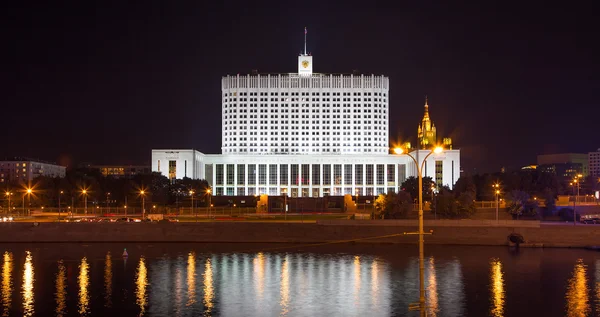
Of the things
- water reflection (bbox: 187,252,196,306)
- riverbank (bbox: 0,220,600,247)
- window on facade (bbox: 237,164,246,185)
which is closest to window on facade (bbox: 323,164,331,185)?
window on facade (bbox: 237,164,246,185)

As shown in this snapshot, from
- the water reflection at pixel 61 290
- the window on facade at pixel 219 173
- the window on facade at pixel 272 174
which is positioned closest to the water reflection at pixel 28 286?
the water reflection at pixel 61 290

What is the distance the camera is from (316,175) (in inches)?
7052

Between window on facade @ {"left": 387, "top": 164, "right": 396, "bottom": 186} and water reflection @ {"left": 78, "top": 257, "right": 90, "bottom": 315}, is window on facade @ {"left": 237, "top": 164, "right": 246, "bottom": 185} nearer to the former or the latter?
window on facade @ {"left": 387, "top": 164, "right": 396, "bottom": 186}

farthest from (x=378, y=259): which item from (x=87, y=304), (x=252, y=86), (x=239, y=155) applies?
(x=252, y=86)

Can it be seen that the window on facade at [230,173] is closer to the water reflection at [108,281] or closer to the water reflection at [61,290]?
the water reflection at [108,281]

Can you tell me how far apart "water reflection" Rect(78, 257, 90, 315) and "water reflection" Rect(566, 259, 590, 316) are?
31.2m

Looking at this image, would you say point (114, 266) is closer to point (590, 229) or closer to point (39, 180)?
point (590, 229)

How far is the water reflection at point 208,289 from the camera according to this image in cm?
4553

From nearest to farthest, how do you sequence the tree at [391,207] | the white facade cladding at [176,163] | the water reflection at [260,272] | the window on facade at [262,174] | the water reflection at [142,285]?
the water reflection at [142,285]
the water reflection at [260,272]
the tree at [391,207]
the white facade cladding at [176,163]
the window on facade at [262,174]

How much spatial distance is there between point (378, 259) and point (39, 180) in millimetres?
88710

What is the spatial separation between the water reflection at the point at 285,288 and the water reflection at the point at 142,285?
9.04 metres

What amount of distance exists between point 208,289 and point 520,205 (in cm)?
6166

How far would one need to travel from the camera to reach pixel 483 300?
48125 mm

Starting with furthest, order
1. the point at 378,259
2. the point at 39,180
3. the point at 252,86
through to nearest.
→ the point at 252,86 → the point at 39,180 → the point at 378,259
